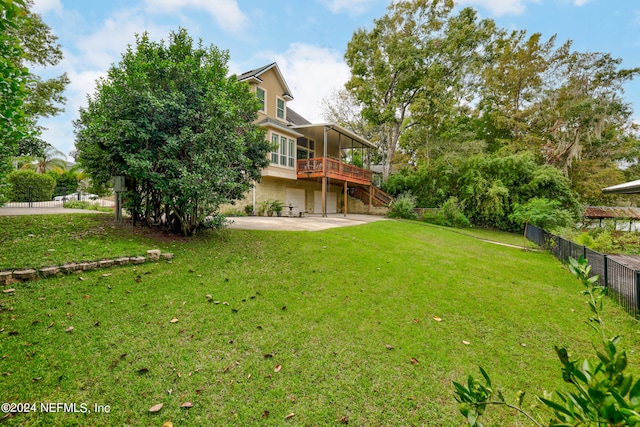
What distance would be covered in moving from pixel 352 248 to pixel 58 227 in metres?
7.62

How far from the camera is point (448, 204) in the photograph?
1706 cm

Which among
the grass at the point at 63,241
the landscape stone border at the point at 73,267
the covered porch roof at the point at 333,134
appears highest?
the covered porch roof at the point at 333,134

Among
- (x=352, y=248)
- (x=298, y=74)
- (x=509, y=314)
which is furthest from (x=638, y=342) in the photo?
(x=298, y=74)

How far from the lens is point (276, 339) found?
337 cm

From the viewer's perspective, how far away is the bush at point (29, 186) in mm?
16547

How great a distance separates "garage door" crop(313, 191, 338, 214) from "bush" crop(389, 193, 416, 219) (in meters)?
5.16

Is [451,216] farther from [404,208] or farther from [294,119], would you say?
[294,119]

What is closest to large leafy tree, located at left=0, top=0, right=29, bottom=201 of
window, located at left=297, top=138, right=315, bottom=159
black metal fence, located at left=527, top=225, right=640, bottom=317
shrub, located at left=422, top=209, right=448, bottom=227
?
black metal fence, located at left=527, top=225, right=640, bottom=317

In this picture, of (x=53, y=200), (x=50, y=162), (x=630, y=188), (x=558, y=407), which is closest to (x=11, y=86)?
(x=558, y=407)

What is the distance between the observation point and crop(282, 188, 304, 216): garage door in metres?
18.0

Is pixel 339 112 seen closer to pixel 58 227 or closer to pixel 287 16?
pixel 287 16

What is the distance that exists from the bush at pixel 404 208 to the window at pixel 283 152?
24.3ft

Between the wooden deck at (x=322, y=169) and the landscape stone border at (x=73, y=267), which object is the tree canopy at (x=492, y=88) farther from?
the landscape stone border at (x=73, y=267)

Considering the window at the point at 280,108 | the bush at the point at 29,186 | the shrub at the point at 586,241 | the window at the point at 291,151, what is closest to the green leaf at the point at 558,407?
the shrub at the point at 586,241
